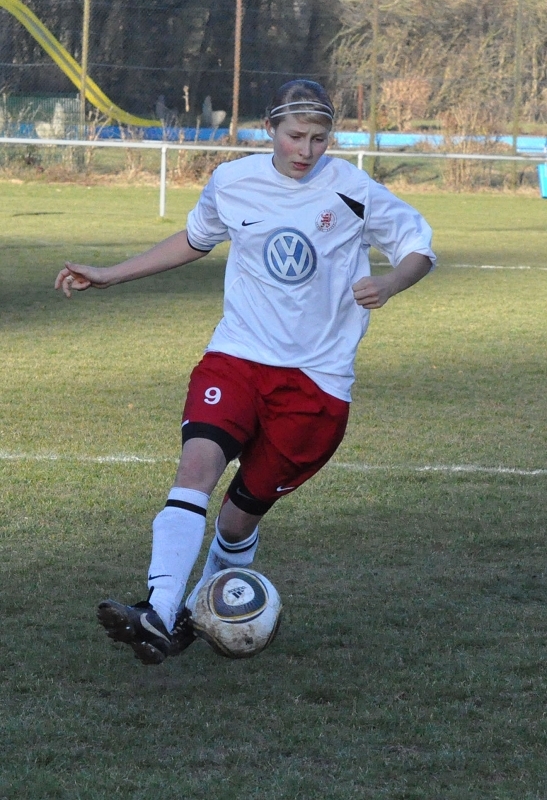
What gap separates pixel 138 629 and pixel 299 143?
4.80 ft

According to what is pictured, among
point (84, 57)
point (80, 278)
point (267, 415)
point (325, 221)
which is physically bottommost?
point (84, 57)

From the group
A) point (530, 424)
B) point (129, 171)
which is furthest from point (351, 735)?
point (129, 171)

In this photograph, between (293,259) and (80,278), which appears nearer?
(293,259)

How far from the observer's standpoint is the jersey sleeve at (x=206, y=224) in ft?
12.7

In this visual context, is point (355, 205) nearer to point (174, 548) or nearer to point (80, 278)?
point (80, 278)

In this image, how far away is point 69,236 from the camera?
16.6 metres

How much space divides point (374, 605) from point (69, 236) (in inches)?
519

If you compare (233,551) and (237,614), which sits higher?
(237,614)

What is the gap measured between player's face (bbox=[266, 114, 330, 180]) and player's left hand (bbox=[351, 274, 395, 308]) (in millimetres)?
429

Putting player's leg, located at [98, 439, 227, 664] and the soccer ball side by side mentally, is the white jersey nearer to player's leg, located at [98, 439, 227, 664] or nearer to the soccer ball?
player's leg, located at [98, 439, 227, 664]

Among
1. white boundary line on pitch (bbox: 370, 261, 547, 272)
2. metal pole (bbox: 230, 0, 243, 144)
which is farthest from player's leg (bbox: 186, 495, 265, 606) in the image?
metal pole (bbox: 230, 0, 243, 144)

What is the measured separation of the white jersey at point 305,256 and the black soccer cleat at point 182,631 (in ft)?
2.51

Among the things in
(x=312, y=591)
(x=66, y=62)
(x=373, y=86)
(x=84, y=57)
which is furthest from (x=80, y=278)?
(x=66, y=62)

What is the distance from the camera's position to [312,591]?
166 inches
